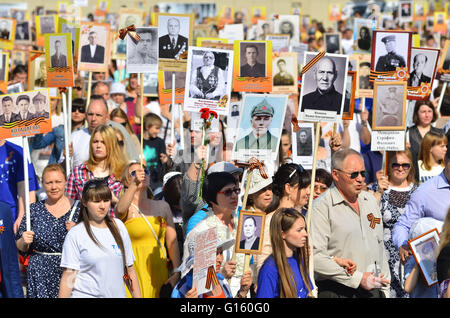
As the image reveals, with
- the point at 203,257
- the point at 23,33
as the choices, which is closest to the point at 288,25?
the point at 23,33

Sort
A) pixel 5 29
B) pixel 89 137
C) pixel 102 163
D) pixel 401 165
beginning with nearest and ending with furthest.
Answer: pixel 102 163, pixel 401 165, pixel 89 137, pixel 5 29

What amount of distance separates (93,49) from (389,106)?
4076mm

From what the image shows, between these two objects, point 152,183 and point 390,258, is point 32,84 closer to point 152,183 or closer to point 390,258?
point 152,183

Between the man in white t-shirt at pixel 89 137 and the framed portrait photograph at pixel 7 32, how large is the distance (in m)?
4.52

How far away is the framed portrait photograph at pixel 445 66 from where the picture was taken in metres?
10.0

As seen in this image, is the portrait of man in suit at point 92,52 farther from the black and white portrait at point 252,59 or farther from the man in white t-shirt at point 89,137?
the black and white portrait at point 252,59

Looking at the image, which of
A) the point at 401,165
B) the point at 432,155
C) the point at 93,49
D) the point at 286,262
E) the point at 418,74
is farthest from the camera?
the point at 93,49

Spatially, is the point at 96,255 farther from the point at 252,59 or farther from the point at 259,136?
the point at 252,59

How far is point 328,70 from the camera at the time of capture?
696 cm

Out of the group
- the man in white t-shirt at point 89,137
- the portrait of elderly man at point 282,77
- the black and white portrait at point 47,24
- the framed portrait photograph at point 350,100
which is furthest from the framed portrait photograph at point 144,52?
the black and white portrait at point 47,24

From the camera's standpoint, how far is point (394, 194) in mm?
7371

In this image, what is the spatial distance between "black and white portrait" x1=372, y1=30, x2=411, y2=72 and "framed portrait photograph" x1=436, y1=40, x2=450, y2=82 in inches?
64.7

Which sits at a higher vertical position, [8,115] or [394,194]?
[8,115]

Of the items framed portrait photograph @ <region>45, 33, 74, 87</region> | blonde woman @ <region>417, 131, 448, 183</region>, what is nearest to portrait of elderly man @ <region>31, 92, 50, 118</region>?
framed portrait photograph @ <region>45, 33, 74, 87</region>
